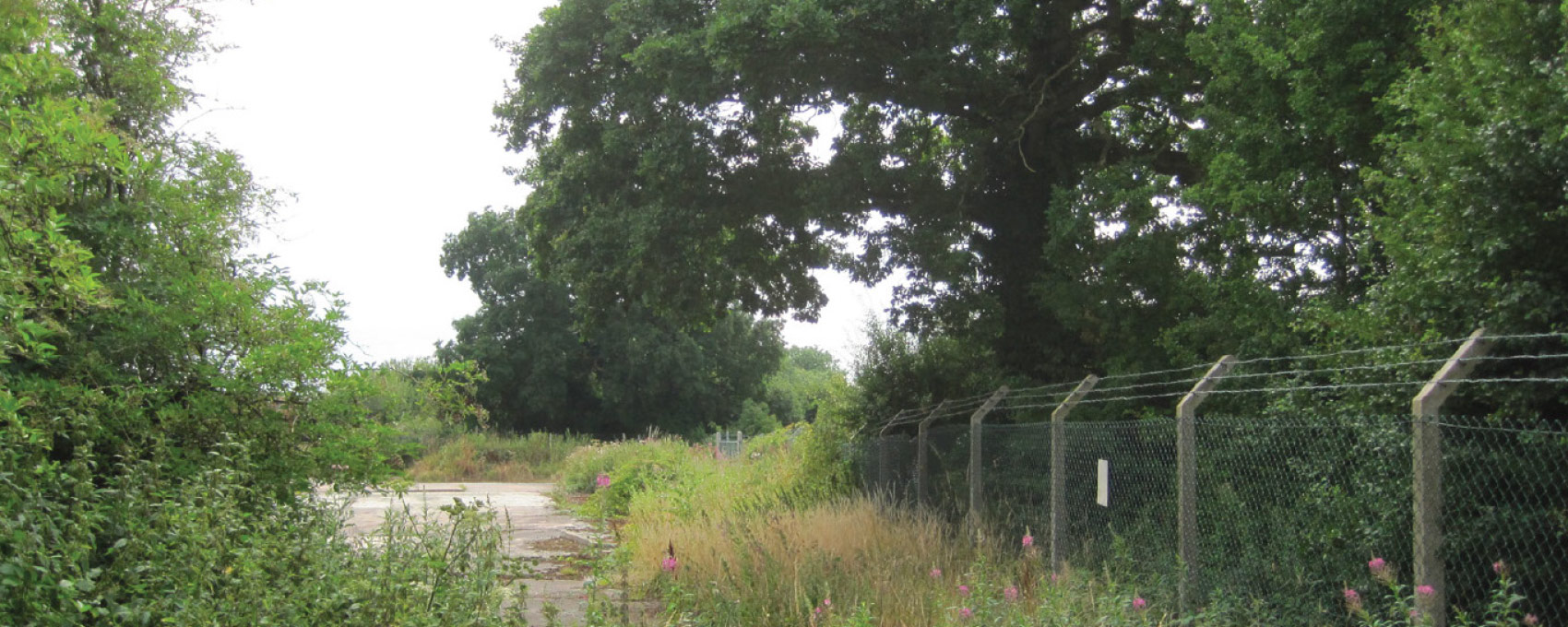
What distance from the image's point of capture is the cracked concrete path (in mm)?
7941

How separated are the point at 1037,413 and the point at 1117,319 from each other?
1432mm

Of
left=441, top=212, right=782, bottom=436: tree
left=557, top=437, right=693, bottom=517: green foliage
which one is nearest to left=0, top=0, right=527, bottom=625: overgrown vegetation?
left=557, top=437, right=693, bottom=517: green foliage

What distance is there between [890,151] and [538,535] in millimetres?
6545

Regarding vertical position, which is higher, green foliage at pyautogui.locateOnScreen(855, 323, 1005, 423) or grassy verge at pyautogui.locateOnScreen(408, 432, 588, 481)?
green foliage at pyautogui.locateOnScreen(855, 323, 1005, 423)

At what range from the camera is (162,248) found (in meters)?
6.23

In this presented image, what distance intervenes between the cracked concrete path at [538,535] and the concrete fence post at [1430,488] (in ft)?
11.5

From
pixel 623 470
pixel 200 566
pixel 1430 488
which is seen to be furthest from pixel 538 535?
pixel 1430 488

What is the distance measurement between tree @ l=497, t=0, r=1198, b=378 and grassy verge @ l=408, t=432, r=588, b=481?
17380 millimetres

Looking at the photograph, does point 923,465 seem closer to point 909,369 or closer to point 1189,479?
point 909,369

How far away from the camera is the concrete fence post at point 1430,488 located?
4.56 m

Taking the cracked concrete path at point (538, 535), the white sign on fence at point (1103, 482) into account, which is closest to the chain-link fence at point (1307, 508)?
the white sign on fence at point (1103, 482)

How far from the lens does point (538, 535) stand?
1434 cm

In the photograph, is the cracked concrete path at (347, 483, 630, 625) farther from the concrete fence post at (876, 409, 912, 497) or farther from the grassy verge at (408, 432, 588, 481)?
the grassy verge at (408, 432, 588, 481)

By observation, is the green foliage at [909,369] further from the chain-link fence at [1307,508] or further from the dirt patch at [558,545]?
the chain-link fence at [1307,508]
